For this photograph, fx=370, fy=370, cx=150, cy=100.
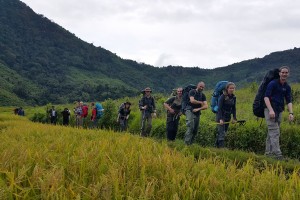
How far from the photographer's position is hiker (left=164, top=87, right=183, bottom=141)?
38.4 feet

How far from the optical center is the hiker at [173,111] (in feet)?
38.4

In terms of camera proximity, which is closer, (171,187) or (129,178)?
(171,187)

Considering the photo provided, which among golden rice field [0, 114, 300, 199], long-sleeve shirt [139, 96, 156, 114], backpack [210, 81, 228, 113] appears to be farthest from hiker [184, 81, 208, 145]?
golden rice field [0, 114, 300, 199]

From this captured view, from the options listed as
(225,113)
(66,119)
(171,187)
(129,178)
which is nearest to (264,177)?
(171,187)

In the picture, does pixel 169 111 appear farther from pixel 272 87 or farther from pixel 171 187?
pixel 171 187

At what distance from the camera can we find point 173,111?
1167cm

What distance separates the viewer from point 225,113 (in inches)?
410

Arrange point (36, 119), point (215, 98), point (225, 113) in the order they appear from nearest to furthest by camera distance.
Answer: point (225, 113), point (215, 98), point (36, 119)

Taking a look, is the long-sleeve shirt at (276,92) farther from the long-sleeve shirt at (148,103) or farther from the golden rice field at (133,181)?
the long-sleeve shirt at (148,103)

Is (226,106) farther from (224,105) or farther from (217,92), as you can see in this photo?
(217,92)

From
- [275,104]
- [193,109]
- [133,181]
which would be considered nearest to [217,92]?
[193,109]

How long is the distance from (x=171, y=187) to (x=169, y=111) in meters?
8.95

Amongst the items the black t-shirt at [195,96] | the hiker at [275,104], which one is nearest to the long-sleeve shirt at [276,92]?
the hiker at [275,104]

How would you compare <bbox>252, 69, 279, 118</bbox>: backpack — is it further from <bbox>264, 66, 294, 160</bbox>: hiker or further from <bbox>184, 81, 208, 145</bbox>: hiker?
<bbox>184, 81, 208, 145</bbox>: hiker
